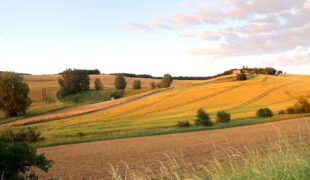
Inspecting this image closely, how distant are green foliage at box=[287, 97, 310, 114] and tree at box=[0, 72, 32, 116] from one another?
1784 inches

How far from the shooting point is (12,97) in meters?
73.9

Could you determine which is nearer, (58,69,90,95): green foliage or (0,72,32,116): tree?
(0,72,32,116): tree

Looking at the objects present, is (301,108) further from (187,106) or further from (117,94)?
(117,94)

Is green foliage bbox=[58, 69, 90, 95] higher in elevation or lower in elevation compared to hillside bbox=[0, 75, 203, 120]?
higher

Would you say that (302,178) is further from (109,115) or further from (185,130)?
(109,115)

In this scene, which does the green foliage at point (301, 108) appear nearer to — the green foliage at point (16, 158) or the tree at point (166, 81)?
the green foliage at point (16, 158)

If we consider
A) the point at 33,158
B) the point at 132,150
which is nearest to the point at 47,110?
the point at 132,150

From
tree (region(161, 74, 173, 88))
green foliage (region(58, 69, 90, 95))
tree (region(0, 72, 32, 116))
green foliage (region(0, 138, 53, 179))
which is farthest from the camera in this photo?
tree (region(161, 74, 173, 88))

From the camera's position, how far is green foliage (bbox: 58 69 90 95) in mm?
108062

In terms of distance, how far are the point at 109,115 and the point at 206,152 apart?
4353cm

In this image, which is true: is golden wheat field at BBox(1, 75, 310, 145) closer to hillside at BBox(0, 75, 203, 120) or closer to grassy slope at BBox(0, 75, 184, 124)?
grassy slope at BBox(0, 75, 184, 124)

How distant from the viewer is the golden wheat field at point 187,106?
173 feet

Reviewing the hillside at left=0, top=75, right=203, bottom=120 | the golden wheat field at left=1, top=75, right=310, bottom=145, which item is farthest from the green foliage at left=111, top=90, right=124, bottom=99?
the golden wheat field at left=1, top=75, right=310, bottom=145

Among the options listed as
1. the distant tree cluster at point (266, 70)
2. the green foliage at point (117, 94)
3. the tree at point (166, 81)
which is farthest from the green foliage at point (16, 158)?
the distant tree cluster at point (266, 70)
